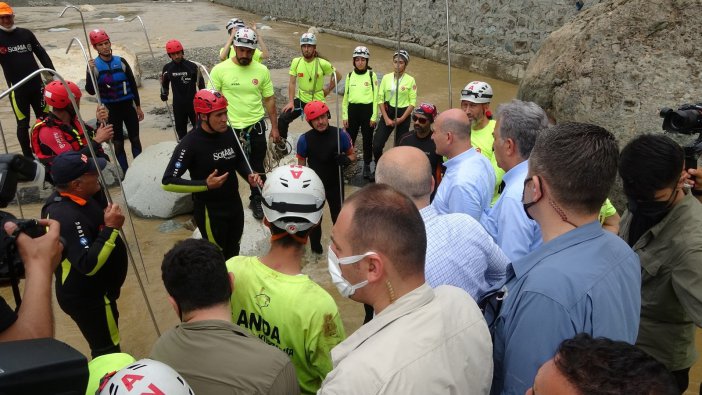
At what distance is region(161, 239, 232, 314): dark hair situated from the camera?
218cm

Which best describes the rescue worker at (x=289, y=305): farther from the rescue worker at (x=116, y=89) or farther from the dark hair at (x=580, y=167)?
the rescue worker at (x=116, y=89)

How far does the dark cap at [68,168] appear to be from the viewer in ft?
11.3

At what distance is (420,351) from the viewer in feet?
5.13

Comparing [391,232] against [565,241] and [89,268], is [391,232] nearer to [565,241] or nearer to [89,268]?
[565,241]

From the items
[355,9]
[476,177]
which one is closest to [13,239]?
[476,177]

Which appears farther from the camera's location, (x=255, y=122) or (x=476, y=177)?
(x=255, y=122)

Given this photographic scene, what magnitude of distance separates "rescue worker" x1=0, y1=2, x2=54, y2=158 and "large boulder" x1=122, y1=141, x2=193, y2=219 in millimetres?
2078

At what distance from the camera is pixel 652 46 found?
17.9ft

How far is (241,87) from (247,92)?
0.10 metres

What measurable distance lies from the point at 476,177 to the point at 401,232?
1.83 meters

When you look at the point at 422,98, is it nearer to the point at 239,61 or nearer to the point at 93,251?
the point at 239,61

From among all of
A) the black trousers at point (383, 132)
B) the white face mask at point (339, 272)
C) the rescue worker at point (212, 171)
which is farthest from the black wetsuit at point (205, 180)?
the black trousers at point (383, 132)

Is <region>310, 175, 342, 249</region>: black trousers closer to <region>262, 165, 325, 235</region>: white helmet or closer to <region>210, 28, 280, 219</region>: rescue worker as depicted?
<region>210, 28, 280, 219</region>: rescue worker

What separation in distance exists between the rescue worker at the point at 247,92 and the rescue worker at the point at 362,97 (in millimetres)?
1401
